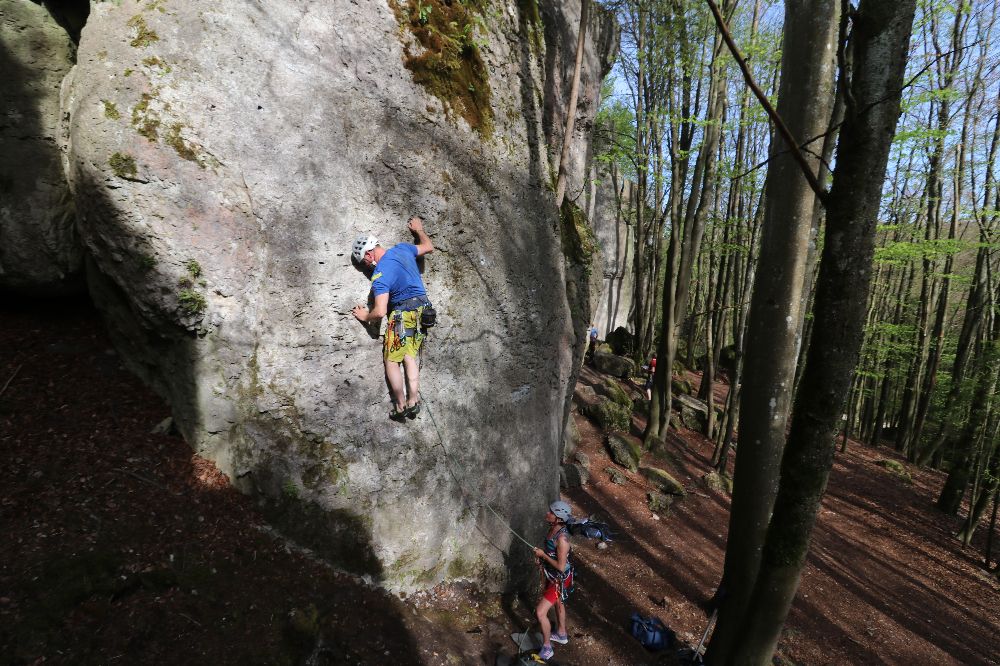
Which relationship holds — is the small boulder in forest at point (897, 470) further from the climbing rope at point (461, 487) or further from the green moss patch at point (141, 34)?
the green moss patch at point (141, 34)

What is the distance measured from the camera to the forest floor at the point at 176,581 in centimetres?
358


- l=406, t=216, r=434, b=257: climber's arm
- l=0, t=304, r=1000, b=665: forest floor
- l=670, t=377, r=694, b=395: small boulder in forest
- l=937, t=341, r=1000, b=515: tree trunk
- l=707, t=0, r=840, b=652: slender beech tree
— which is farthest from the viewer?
l=670, t=377, r=694, b=395: small boulder in forest

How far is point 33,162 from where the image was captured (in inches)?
213

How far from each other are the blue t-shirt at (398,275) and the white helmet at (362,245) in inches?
7.0

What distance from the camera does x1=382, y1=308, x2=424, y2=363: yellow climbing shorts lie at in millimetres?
5324

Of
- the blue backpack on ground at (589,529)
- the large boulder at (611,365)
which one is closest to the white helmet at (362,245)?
the blue backpack on ground at (589,529)

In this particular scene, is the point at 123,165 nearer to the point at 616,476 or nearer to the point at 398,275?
the point at 398,275

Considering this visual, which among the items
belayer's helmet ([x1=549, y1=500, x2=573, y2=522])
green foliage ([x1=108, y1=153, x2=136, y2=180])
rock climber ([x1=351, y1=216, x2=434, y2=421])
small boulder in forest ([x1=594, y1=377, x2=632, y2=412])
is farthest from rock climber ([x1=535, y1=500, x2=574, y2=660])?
small boulder in forest ([x1=594, y1=377, x2=632, y2=412])

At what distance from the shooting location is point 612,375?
17.7 metres

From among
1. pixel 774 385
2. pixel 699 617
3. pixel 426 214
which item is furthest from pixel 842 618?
pixel 426 214

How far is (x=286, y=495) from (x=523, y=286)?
3.90 m

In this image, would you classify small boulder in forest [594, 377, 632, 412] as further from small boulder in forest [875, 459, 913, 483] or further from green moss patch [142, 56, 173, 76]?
green moss patch [142, 56, 173, 76]

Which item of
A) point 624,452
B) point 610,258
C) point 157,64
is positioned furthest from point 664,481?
point 610,258

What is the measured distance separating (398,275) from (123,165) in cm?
282
